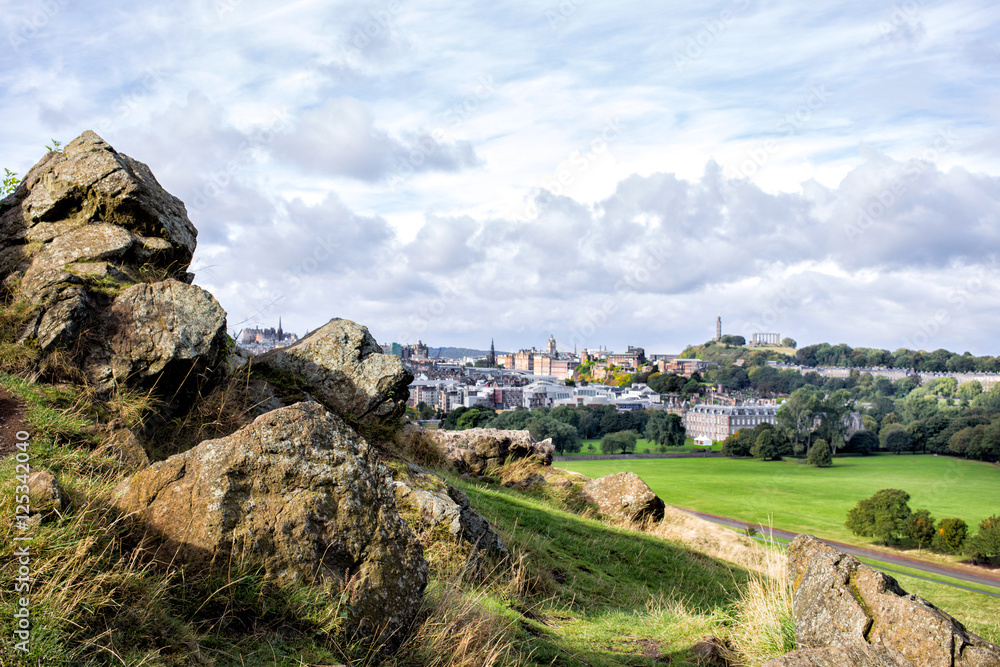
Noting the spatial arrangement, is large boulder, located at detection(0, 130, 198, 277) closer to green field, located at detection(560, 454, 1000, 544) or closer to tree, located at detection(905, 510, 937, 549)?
green field, located at detection(560, 454, 1000, 544)

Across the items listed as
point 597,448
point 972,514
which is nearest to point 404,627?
point 972,514

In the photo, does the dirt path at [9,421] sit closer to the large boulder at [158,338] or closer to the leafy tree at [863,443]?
the large boulder at [158,338]

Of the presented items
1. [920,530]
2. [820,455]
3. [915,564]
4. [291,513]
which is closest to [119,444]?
[291,513]

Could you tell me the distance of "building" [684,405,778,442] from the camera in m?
138

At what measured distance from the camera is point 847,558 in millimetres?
6691

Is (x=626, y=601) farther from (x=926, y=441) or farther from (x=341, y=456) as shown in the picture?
(x=926, y=441)

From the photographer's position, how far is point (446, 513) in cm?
844

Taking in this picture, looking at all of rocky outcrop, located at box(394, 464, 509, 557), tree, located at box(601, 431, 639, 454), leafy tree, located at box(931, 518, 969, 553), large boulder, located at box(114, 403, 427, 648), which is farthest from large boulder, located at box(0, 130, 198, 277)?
tree, located at box(601, 431, 639, 454)

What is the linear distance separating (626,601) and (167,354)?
23.7 ft

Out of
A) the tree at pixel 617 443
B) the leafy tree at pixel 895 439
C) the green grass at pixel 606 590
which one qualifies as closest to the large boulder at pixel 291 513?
the green grass at pixel 606 590

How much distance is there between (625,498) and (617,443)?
95546mm

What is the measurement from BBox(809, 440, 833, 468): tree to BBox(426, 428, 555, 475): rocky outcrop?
10051 cm

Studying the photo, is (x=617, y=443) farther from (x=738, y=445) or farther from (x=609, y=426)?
(x=738, y=445)
